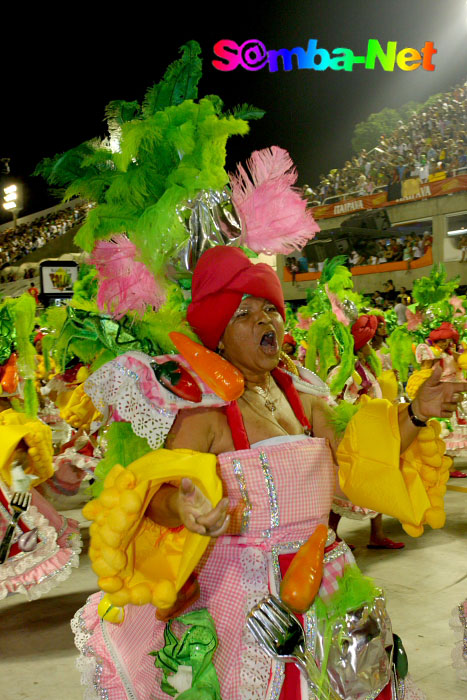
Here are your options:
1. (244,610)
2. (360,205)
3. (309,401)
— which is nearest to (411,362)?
(309,401)

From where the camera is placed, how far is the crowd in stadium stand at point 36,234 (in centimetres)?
3488

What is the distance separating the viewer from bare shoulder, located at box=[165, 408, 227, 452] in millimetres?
2068

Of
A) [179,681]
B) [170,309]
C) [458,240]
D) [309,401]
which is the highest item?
[170,309]

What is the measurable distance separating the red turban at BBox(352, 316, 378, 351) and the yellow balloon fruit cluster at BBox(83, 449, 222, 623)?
4728 millimetres

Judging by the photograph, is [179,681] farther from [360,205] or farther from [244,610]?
[360,205]

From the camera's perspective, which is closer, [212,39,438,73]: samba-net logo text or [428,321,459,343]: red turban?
[428,321,459,343]: red turban

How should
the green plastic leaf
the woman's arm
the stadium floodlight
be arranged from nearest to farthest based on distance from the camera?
the woman's arm < the green plastic leaf < the stadium floodlight

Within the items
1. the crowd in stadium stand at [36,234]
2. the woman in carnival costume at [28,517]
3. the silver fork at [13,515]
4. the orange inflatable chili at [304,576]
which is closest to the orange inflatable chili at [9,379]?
the woman in carnival costume at [28,517]

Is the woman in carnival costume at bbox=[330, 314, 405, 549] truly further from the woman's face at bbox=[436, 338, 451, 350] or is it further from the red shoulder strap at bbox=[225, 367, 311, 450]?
the red shoulder strap at bbox=[225, 367, 311, 450]

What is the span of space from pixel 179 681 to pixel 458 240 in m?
20.1

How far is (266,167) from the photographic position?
2393 mm

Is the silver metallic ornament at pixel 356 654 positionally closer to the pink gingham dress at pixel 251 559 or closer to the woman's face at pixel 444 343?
the pink gingham dress at pixel 251 559

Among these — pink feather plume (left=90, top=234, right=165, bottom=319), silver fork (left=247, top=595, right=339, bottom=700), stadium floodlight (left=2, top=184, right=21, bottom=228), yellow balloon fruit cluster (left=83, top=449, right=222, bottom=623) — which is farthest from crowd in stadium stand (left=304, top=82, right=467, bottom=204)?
stadium floodlight (left=2, top=184, right=21, bottom=228)

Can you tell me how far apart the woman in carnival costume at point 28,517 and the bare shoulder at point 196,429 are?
160 cm
